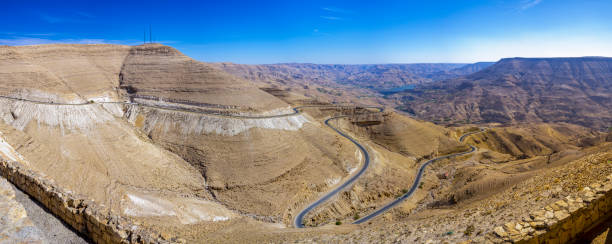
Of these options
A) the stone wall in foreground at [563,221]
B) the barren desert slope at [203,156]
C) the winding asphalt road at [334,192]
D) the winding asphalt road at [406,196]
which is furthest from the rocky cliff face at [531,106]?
the stone wall in foreground at [563,221]

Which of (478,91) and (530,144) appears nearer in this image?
(530,144)

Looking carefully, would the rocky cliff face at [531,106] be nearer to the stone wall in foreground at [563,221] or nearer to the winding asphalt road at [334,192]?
the winding asphalt road at [334,192]

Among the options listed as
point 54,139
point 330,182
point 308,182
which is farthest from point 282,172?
point 54,139

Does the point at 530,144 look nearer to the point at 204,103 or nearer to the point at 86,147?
the point at 204,103

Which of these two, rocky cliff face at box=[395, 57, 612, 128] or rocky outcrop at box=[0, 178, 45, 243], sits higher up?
rocky outcrop at box=[0, 178, 45, 243]

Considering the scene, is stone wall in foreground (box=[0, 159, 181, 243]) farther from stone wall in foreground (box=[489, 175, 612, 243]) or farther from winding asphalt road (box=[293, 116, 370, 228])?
winding asphalt road (box=[293, 116, 370, 228])

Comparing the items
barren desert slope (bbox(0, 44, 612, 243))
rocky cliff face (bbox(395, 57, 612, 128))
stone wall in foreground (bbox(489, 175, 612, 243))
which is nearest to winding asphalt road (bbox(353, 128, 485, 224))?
barren desert slope (bbox(0, 44, 612, 243))
